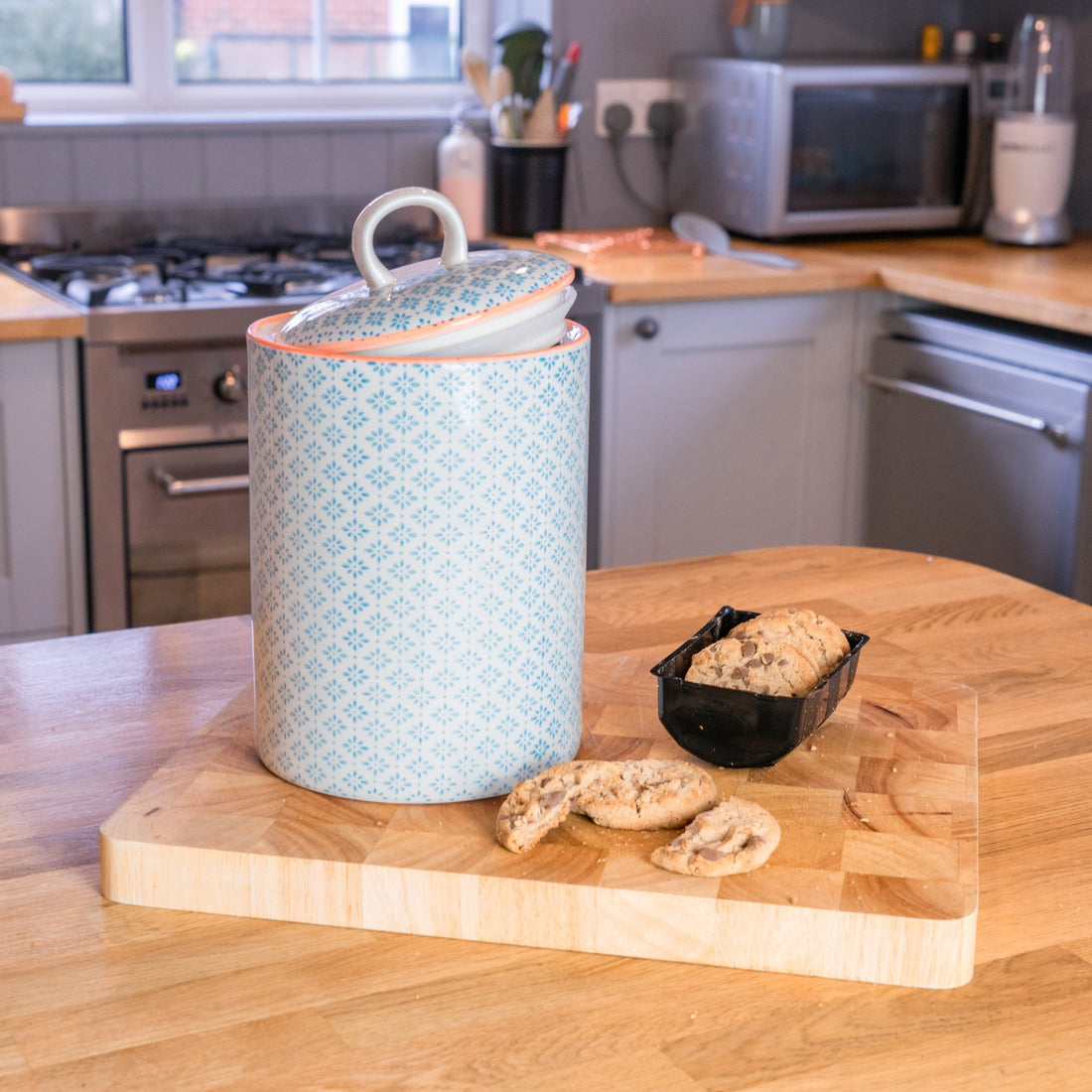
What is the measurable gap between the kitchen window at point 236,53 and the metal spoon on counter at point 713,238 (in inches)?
25.7

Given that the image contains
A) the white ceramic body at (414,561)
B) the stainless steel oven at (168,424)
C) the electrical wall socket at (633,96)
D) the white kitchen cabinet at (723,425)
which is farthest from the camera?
the electrical wall socket at (633,96)

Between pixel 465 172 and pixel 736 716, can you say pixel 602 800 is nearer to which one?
pixel 736 716

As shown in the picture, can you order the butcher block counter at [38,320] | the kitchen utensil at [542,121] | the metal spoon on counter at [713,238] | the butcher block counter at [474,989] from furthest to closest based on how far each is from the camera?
the kitchen utensil at [542,121], the metal spoon on counter at [713,238], the butcher block counter at [38,320], the butcher block counter at [474,989]

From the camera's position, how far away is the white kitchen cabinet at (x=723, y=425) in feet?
8.23

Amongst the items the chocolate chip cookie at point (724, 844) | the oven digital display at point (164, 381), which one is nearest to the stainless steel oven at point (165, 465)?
the oven digital display at point (164, 381)

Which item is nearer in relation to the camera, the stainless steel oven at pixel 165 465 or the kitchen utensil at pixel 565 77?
the stainless steel oven at pixel 165 465

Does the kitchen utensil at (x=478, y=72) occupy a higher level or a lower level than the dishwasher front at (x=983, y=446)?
higher

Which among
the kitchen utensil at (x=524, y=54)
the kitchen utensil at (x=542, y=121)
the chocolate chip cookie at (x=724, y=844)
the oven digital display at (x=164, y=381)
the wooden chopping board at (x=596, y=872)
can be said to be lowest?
the oven digital display at (x=164, y=381)

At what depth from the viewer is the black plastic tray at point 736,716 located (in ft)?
2.40

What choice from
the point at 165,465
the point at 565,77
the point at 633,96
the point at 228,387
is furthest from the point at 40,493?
the point at 633,96

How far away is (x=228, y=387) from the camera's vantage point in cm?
222

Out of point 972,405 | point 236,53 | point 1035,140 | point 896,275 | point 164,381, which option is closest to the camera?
point 164,381

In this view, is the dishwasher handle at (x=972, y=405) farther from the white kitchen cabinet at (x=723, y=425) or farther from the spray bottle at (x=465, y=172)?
the spray bottle at (x=465, y=172)

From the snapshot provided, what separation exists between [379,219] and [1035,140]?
2.34m
